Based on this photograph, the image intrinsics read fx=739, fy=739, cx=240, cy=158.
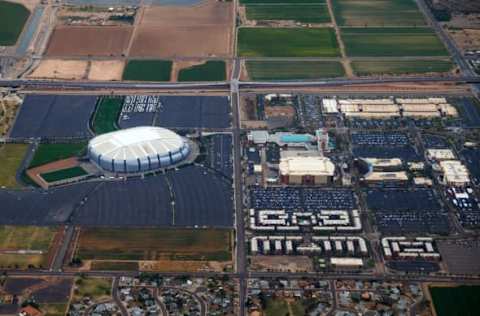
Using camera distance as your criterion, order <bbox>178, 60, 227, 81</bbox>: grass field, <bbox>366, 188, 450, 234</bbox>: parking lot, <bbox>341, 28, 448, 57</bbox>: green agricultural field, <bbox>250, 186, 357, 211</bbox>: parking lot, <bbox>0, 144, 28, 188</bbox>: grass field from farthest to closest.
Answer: <bbox>341, 28, 448, 57</bbox>: green agricultural field, <bbox>178, 60, 227, 81</bbox>: grass field, <bbox>0, 144, 28, 188</bbox>: grass field, <bbox>250, 186, 357, 211</bbox>: parking lot, <bbox>366, 188, 450, 234</bbox>: parking lot

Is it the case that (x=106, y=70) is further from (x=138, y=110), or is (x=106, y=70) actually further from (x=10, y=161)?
(x=10, y=161)

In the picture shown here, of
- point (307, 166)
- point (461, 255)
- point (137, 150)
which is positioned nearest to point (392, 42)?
point (307, 166)

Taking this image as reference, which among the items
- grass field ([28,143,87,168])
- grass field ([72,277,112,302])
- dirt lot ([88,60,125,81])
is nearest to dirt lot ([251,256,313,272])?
grass field ([72,277,112,302])

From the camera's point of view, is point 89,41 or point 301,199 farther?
point 89,41

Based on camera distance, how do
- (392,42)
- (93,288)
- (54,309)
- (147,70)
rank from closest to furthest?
(54,309) < (93,288) < (147,70) < (392,42)

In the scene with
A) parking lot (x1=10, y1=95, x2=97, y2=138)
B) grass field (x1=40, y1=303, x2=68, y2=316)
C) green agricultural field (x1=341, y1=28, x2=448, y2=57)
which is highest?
green agricultural field (x1=341, y1=28, x2=448, y2=57)

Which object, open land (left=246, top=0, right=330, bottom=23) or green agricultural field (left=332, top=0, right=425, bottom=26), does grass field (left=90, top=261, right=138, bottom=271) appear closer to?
open land (left=246, top=0, right=330, bottom=23)

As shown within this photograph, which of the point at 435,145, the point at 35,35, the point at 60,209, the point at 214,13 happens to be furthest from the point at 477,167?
the point at 35,35
